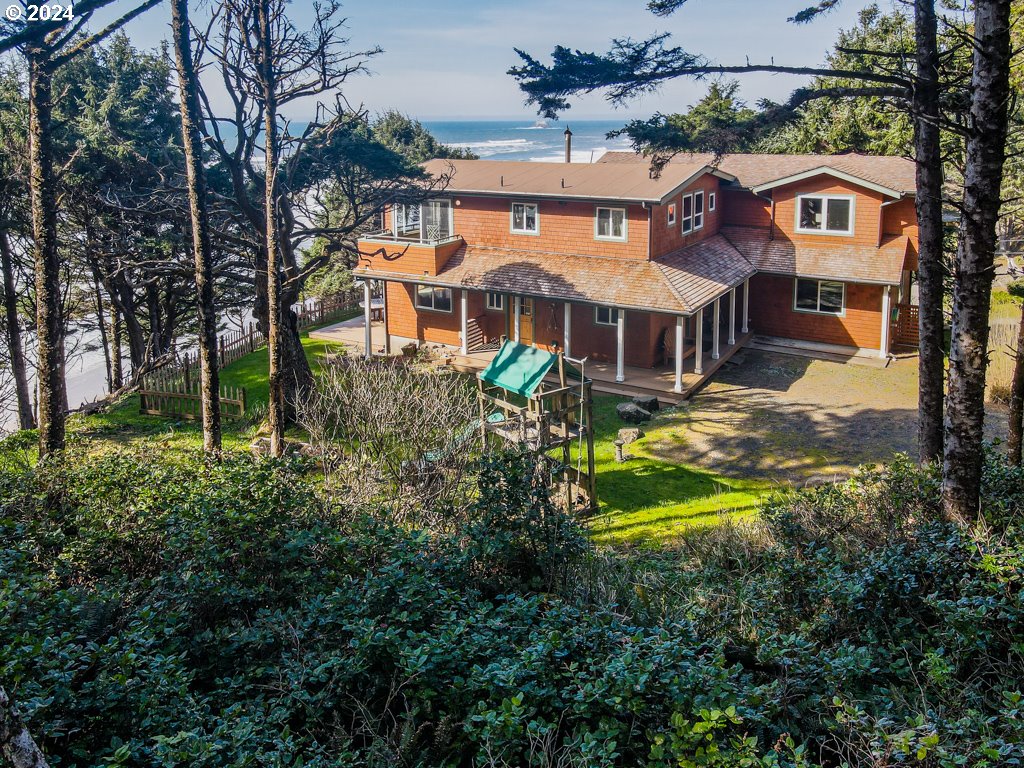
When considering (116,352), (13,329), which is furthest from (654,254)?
(13,329)

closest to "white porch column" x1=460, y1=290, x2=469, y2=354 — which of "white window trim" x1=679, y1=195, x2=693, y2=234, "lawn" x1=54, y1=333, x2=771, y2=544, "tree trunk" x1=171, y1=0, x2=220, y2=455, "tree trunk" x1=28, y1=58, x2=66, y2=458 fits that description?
"lawn" x1=54, y1=333, x2=771, y2=544

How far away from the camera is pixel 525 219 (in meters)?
27.9

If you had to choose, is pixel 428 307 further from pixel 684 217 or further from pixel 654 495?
pixel 654 495

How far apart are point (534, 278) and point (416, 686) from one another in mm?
21593

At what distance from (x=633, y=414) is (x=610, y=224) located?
24.3ft

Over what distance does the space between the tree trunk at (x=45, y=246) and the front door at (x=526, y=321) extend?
16.0 meters

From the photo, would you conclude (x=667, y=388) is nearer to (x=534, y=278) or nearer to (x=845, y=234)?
(x=534, y=278)

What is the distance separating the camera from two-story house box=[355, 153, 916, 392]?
2580 cm

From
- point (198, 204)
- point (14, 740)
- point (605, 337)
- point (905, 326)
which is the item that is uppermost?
point (198, 204)

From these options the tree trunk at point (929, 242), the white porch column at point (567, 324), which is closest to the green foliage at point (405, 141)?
the white porch column at point (567, 324)

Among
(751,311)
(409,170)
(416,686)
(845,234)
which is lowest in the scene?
(416,686)

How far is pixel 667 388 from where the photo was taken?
24.2m

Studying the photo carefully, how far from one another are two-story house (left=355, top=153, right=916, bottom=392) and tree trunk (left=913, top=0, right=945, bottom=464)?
12253 millimetres

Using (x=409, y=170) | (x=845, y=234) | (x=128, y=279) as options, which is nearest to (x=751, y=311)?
(x=845, y=234)
